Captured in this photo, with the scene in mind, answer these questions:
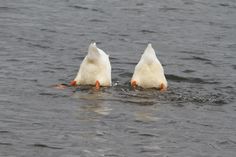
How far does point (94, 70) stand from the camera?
13789 millimetres

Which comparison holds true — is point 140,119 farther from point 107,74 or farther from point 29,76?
point 29,76

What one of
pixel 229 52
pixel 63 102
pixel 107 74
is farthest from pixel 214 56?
pixel 63 102

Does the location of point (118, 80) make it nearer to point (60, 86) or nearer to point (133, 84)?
point (133, 84)

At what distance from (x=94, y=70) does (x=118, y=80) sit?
3.78 feet

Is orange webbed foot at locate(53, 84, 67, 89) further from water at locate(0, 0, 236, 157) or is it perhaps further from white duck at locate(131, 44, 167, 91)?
white duck at locate(131, 44, 167, 91)

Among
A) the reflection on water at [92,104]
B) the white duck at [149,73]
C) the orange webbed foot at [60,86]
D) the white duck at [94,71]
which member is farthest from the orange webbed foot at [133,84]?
the orange webbed foot at [60,86]

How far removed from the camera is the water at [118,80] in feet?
35.1

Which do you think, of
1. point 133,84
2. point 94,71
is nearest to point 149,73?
point 133,84

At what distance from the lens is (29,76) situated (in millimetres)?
14484

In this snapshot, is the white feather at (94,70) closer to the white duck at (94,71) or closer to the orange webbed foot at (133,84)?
the white duck at (94,71)

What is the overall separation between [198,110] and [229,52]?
5855 mm

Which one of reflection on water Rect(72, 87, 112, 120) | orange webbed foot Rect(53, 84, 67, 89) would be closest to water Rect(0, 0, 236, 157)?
reflection on water Rect(72, 87, 112, 120)

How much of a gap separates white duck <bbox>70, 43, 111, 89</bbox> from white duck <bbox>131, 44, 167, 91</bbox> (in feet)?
1.84

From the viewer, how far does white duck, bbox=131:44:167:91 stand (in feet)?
45.3
